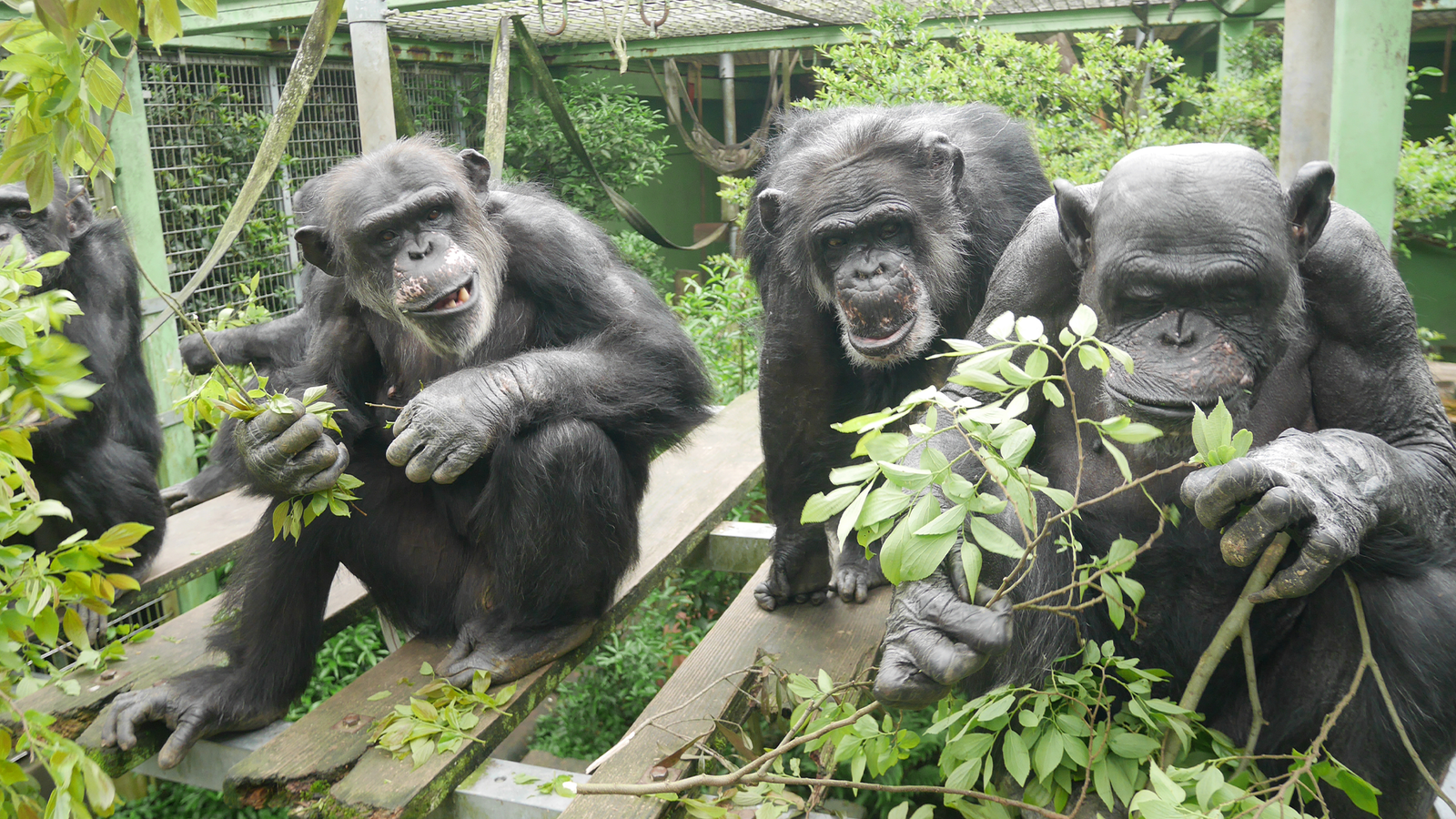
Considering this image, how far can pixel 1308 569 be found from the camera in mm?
1875

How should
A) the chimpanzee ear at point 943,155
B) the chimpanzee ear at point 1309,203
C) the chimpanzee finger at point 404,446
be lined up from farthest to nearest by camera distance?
the chimpanzee ear at point 943,155
the chimpanzee finger at point 404,446
the chimpanzee ear at point 1309,203


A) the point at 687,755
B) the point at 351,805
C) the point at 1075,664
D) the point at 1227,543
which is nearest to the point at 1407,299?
the point at 1227,543

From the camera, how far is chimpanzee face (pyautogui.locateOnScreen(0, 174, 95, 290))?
12.7 ft

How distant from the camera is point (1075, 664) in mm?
2350

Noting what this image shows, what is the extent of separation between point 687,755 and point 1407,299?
6.14ft

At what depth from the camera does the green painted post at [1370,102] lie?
4.02 m

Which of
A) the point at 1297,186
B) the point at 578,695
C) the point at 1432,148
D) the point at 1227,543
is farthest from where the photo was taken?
the point at 1432,148

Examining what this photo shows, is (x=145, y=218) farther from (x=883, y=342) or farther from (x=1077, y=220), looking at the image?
(x=1077, y=220)

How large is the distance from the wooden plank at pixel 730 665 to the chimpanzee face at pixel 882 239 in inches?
33.8

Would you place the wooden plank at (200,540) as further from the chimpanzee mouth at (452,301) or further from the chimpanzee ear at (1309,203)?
the chimpanzee ear at (1309,203)

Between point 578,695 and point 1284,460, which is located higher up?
point 1284,460

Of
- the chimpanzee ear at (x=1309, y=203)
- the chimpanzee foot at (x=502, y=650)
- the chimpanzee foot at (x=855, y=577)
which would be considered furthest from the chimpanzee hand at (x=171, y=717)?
the chimpanzee ear at (x=1309, y=203)

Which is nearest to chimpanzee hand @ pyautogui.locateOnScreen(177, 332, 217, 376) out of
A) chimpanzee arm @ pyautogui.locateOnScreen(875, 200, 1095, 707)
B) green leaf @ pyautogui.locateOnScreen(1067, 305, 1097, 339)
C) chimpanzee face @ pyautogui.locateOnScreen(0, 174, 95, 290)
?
chimpanzee face @ pyautogui.locateOnScreen(0, 174, 95, 290)

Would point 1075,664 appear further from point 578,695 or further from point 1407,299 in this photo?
point 578,695
